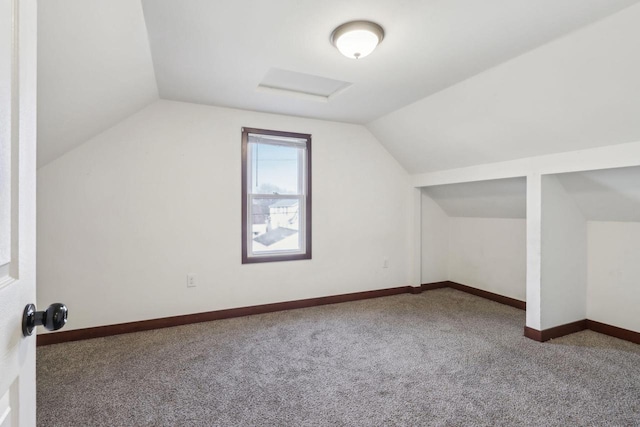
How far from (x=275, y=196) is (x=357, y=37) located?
6.82 feet

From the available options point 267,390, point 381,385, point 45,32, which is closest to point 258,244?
point 267,390

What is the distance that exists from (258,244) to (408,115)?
2.15 metres

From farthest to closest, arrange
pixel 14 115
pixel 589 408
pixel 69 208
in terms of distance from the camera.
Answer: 1. pixel 69 208
2. pixel 589 408
3. pixel 14 115

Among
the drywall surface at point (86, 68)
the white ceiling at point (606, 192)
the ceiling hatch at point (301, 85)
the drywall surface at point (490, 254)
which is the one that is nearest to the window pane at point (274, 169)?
the ceiling hatch at point (301, 85)

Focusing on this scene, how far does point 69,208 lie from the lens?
9.20 feet

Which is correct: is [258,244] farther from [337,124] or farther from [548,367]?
[548,367]

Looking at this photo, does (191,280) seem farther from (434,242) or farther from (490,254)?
(490,254)

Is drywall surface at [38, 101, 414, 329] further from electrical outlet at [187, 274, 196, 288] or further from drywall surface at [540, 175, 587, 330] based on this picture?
drywall surface at [540, 175, 587, 330]

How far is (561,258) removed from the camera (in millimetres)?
2939

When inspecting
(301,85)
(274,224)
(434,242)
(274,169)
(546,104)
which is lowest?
(434,242)

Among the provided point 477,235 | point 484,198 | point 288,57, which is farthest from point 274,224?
point 477,235

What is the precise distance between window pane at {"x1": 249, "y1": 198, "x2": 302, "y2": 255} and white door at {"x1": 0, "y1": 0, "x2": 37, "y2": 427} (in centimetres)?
286

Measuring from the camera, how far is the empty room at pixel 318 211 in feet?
5.84

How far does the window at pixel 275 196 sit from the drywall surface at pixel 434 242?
175cm
